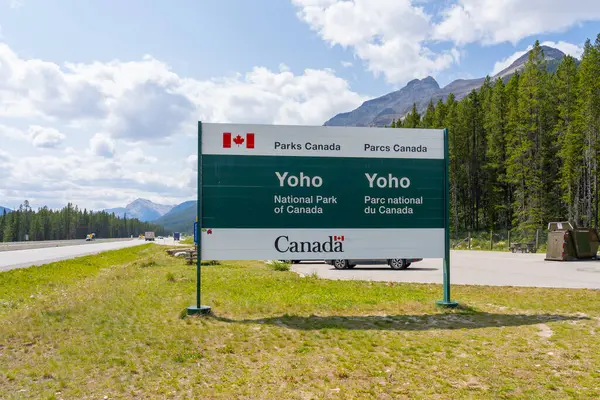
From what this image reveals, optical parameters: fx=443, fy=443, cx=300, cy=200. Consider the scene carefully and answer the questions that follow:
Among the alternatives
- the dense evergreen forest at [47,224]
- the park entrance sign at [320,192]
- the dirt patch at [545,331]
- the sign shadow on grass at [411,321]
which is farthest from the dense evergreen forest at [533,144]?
the dense evergreen forest at [47,224]

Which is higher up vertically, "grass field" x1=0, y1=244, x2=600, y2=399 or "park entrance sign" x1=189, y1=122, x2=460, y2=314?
"park entrance sign" x1=189, y1=122, x2=460, y2=314

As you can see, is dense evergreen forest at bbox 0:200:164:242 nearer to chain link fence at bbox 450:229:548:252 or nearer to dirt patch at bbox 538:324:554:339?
chain link fence at bbox 450:229:548:252

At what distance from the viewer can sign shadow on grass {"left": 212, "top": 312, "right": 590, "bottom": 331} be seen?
24.8 feet

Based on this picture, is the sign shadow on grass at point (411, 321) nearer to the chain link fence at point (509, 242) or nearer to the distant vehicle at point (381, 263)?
the distant vehicle at point (381, 263)

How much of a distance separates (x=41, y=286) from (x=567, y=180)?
49.1 m

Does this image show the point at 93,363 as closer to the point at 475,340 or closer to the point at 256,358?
the point at 256,358

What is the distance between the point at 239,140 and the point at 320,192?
201 cm

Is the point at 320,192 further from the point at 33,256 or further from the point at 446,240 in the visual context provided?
the point at 33,256

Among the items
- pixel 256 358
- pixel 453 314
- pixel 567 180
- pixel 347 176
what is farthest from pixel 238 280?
pixel 567 180

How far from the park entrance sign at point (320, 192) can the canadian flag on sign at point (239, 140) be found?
0.07 feet

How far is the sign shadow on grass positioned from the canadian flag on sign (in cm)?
345

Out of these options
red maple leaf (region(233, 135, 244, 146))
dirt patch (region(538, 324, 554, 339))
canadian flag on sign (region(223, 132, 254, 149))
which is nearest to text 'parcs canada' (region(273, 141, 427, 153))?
canadian flag on sign (region(223, 132, 254, 149))

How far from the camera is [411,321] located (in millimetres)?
8047

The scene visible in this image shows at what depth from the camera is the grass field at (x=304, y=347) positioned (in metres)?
4.75
